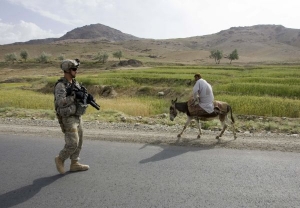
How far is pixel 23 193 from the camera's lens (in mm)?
5176

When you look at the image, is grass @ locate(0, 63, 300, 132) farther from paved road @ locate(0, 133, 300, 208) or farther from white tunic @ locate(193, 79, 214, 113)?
paved road @ locate(0, 133, 300, 208)

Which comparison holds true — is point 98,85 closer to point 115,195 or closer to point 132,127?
point 132,127

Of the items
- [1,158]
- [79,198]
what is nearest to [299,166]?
[79,198]

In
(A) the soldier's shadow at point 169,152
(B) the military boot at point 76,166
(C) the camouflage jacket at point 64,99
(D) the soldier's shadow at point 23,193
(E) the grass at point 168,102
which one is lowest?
(E) the grass at point 168,102

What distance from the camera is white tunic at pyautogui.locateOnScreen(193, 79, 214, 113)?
9.41 meters

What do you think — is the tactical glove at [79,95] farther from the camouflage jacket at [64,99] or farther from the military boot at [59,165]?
the military boot at [59,165]

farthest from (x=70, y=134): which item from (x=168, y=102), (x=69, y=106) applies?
(x=168, y=102)

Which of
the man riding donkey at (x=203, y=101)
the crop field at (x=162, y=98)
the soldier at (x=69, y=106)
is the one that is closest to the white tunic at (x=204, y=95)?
the man riding donkey at (x=203, y=101)

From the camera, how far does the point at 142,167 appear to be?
6.36m

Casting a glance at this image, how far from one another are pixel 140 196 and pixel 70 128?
212 centimetres

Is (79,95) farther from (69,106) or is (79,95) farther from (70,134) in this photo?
(70,134)

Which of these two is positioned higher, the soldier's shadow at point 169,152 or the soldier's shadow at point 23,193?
the soldier's shadow at point 23,193

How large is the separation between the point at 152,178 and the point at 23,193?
251 cm

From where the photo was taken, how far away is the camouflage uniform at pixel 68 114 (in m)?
5.66
